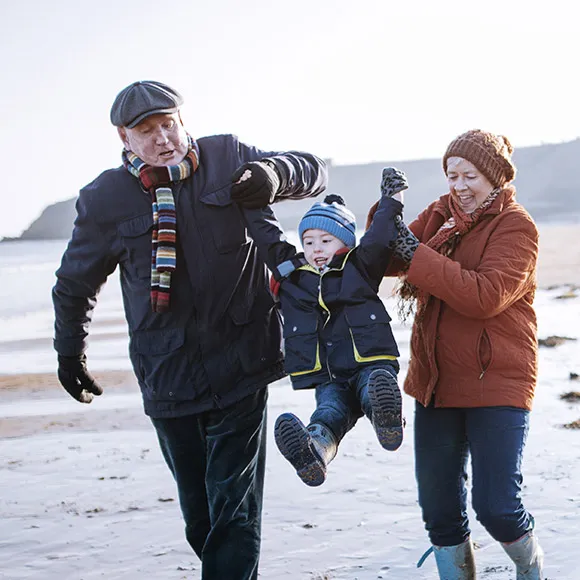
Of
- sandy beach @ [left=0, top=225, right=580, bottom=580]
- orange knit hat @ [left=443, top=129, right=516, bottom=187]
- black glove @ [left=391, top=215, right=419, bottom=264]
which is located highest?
orange knit hat @ [left=443, top=129, right=516, bottom=187]

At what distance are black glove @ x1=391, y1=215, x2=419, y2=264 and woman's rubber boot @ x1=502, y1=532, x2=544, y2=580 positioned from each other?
3.78 ft

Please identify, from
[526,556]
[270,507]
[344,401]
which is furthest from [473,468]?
[270,507]

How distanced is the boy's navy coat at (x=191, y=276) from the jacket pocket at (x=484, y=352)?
2.79ft

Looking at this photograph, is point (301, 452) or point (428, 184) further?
point (428, 184)

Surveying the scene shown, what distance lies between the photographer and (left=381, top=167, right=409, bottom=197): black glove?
339cm

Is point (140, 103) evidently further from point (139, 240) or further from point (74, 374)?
point (74, 374)

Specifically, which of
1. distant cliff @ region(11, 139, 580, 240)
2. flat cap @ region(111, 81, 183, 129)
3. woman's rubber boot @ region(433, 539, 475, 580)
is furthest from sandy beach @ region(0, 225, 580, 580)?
distant cliff @ region(11, 139, 580, 240)

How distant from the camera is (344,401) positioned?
10.9ft

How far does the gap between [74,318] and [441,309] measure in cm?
151

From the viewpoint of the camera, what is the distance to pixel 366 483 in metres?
5.48

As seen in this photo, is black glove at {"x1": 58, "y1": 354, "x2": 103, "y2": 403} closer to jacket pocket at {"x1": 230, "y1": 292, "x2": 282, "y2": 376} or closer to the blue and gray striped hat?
jacket pocket at {"x1": 230, "y1": 292, "x2": 282, "y2": 376}

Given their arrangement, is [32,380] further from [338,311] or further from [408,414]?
[338,311]

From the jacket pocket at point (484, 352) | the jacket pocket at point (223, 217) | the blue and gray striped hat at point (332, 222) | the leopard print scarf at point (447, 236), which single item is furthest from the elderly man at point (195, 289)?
the jacket pocket at point (484, 352)

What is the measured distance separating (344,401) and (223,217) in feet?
2.81
